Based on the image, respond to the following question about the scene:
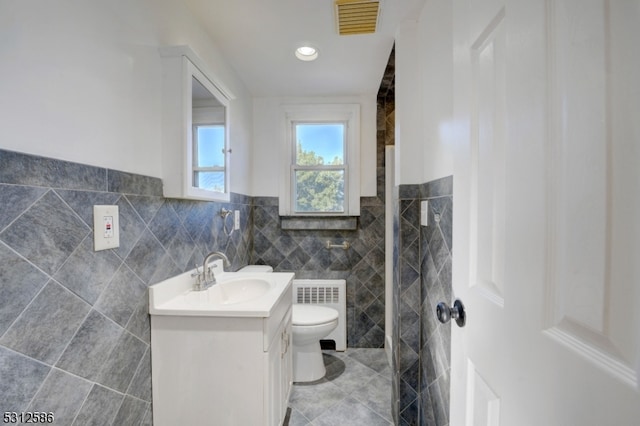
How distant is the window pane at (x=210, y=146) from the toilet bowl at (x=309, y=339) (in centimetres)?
120

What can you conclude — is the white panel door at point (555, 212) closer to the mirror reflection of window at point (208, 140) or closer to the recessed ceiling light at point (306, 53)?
the mirror reflection of window at point (208, 140)

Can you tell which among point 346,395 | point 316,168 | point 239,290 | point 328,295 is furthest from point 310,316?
point 316,168

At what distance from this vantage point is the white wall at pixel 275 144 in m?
2.51

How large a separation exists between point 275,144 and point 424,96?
4.83ft

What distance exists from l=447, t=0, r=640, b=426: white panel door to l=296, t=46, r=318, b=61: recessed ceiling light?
1.35m

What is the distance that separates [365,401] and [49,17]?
236 cm

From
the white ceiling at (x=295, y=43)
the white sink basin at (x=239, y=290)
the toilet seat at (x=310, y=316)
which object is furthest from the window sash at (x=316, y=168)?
the white sink basin at (x=239, y=290)

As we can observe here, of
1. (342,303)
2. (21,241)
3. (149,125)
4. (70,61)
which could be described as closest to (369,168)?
(342,303)

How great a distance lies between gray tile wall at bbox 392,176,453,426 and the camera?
4.45ft

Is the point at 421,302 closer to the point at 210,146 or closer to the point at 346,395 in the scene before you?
the point at 346,395

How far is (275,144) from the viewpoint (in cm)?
258

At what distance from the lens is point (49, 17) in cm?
75

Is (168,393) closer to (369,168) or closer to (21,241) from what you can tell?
(21,241)

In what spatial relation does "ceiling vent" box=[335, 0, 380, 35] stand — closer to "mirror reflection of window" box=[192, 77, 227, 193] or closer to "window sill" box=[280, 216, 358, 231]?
"mirror reflection of window" box=[192, 77, 227, 193]
